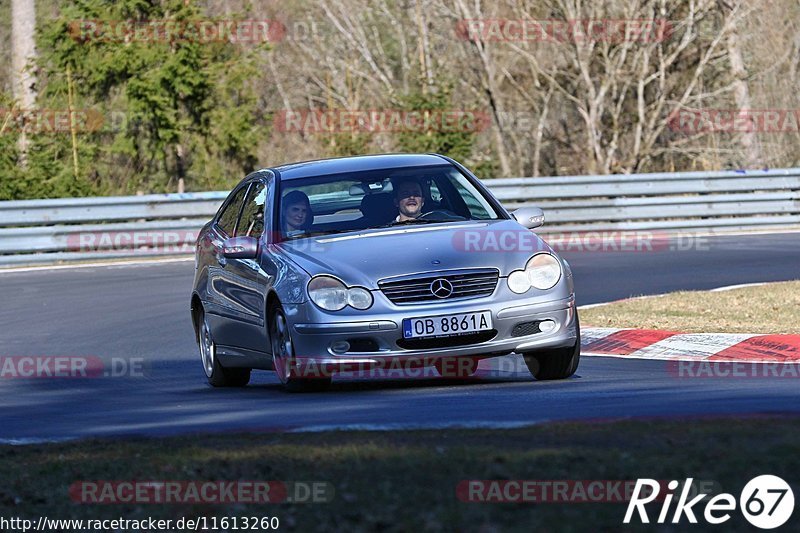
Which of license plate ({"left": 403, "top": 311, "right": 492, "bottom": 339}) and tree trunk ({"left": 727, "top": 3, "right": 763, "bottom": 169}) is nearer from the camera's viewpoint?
license plate ({"left": 403, "top": 311, "right": 492, "bottom": 339})

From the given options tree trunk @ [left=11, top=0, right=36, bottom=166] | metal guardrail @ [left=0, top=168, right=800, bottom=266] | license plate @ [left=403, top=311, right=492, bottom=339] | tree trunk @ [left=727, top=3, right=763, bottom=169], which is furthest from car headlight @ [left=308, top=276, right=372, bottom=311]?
tree trunk @ [left=11, top=0, right=36, bottom=166]

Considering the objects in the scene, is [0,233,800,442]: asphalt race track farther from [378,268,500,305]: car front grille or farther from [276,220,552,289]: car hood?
[276,220,552,289]: car hood

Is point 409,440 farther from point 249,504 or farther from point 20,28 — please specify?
point 20,28

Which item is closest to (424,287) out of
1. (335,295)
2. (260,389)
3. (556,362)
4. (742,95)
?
(335,295)

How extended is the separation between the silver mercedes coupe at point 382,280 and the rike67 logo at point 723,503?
3.95 meters

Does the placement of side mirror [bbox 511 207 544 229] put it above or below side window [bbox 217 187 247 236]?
above

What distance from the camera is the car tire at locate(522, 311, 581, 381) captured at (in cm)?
986

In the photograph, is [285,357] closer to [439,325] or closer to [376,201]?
[439,325]

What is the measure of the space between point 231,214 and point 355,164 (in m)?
1.26

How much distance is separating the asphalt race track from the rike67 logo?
6.28 feet

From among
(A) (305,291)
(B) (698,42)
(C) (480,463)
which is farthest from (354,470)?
(B) (698,42)

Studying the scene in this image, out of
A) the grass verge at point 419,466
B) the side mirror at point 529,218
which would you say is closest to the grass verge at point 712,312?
the side mirror at point 529,218

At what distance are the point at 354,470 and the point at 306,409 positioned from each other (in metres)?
2.68

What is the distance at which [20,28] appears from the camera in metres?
30.9
